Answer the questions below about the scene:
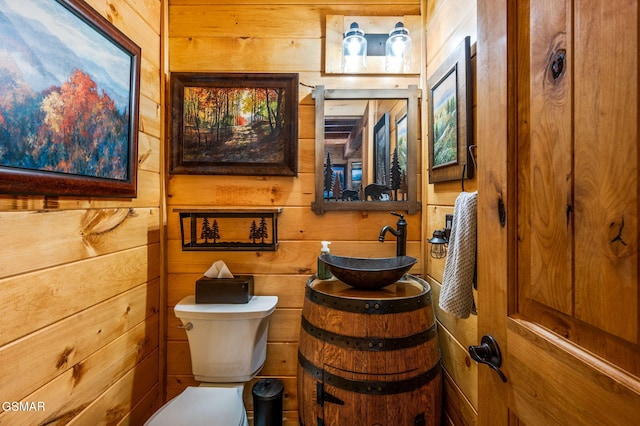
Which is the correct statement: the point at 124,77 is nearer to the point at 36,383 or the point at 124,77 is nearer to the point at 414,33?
the point at 36,383

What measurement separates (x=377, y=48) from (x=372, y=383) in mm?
1512

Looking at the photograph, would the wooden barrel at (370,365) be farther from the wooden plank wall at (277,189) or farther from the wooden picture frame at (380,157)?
the wooden picture frame at (380,157)

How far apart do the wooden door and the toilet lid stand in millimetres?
841

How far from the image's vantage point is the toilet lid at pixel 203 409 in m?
1.07

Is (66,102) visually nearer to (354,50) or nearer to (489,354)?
(354,50)

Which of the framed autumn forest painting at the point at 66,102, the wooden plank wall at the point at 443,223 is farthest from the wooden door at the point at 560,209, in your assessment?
the framed autumn forest painting at the point at 66,102

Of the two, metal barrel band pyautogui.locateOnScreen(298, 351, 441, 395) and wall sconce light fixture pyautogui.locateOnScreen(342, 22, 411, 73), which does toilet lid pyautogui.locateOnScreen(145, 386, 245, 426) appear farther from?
wall sconce light fixture pyautogui.locateOnScreen(342, 22, 411, 73)

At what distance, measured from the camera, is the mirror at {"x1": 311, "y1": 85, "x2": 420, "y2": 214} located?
1.54 m

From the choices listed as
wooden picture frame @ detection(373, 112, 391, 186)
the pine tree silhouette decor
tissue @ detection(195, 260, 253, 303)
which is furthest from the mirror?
tissue @ detection(195, 260, 253, 303)

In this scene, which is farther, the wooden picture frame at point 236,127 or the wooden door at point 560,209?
the wooden picture frame at point 236,127

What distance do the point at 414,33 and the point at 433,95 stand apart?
1.40ft

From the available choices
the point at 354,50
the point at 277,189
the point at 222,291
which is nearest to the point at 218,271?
the point at 222,291

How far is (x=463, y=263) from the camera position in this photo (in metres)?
0.88

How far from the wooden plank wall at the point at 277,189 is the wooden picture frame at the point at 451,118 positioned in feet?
0.97
